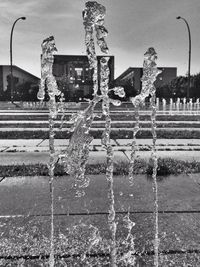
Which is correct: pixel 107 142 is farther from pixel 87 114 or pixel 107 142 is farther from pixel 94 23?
pixel 94 23

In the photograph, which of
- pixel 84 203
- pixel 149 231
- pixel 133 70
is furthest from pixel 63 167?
pixel 133 70

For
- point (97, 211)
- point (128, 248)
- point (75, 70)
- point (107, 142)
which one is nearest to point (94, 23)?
point (107, 142)

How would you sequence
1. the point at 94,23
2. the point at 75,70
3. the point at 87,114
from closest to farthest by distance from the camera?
the point at 94,23 < the point at 87,114 < the point at 75,70

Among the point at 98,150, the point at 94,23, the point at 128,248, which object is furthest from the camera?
the point at 98,150

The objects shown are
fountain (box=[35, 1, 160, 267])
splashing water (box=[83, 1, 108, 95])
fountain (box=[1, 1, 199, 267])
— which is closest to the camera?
fountain (box=[1, 1, 199, 267])

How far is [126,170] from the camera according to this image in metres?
4.64

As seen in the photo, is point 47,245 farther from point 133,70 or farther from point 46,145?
point 133,70

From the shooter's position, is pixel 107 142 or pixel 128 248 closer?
pixel 128 248

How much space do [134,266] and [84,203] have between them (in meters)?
1.24

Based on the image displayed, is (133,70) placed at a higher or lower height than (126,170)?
higher

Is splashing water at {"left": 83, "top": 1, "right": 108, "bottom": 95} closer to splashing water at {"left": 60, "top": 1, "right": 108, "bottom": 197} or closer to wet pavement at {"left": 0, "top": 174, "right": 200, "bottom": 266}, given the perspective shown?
splashing water at {"left": 60, "top": 1, "right": 108, "bottom": 197}

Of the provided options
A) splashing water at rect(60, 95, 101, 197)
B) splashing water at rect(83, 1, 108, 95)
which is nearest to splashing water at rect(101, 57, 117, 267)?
splashing water at rect(83, 1, 108, 95)

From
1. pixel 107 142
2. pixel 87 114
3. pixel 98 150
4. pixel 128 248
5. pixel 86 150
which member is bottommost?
pixel 128 248

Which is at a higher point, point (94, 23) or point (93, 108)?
point (94, 23)
